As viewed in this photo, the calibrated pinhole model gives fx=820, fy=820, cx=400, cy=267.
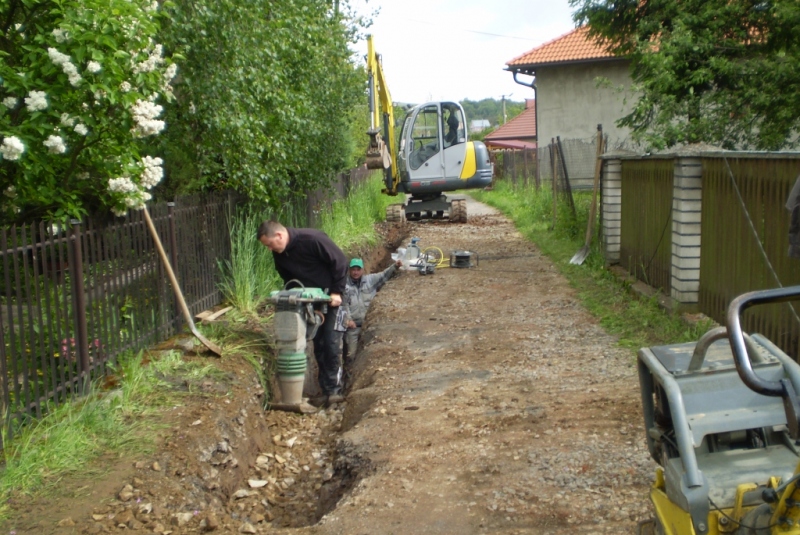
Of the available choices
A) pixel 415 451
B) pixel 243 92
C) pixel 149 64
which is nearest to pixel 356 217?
pixel 243 92

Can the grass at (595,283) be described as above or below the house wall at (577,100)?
below

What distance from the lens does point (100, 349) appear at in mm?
6754

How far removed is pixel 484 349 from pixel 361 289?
291 centimetres

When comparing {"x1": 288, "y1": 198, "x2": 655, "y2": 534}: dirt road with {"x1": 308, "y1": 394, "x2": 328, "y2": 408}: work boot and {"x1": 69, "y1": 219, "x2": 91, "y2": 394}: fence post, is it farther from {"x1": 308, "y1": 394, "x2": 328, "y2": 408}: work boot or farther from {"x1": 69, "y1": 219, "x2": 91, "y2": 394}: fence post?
{"x1": 69, "y1": 219, "x2": 91, "y2": 394}: fence post

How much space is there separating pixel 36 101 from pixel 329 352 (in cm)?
387

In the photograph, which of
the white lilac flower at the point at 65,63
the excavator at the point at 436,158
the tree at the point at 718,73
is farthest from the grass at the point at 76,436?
the excavator at the point at 436,158

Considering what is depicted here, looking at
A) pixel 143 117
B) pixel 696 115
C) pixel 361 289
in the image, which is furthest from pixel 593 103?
pixel 143 117

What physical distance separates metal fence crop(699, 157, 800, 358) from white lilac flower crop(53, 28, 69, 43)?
541cm

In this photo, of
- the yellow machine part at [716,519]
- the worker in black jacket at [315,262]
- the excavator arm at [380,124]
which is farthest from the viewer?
the excavator arm at [380,124]

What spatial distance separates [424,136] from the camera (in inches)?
872

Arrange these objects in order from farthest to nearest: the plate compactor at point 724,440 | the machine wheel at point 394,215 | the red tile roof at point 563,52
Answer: the red tile roof at point 563,52
the machine wheel at point 394,215
the plate compactor at point 724,440

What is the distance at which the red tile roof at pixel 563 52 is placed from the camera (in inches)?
1185

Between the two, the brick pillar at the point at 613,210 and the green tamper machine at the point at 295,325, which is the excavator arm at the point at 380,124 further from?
the green tamper machine at the point at 295,325

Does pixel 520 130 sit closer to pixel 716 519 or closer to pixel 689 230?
pixel 689 230
